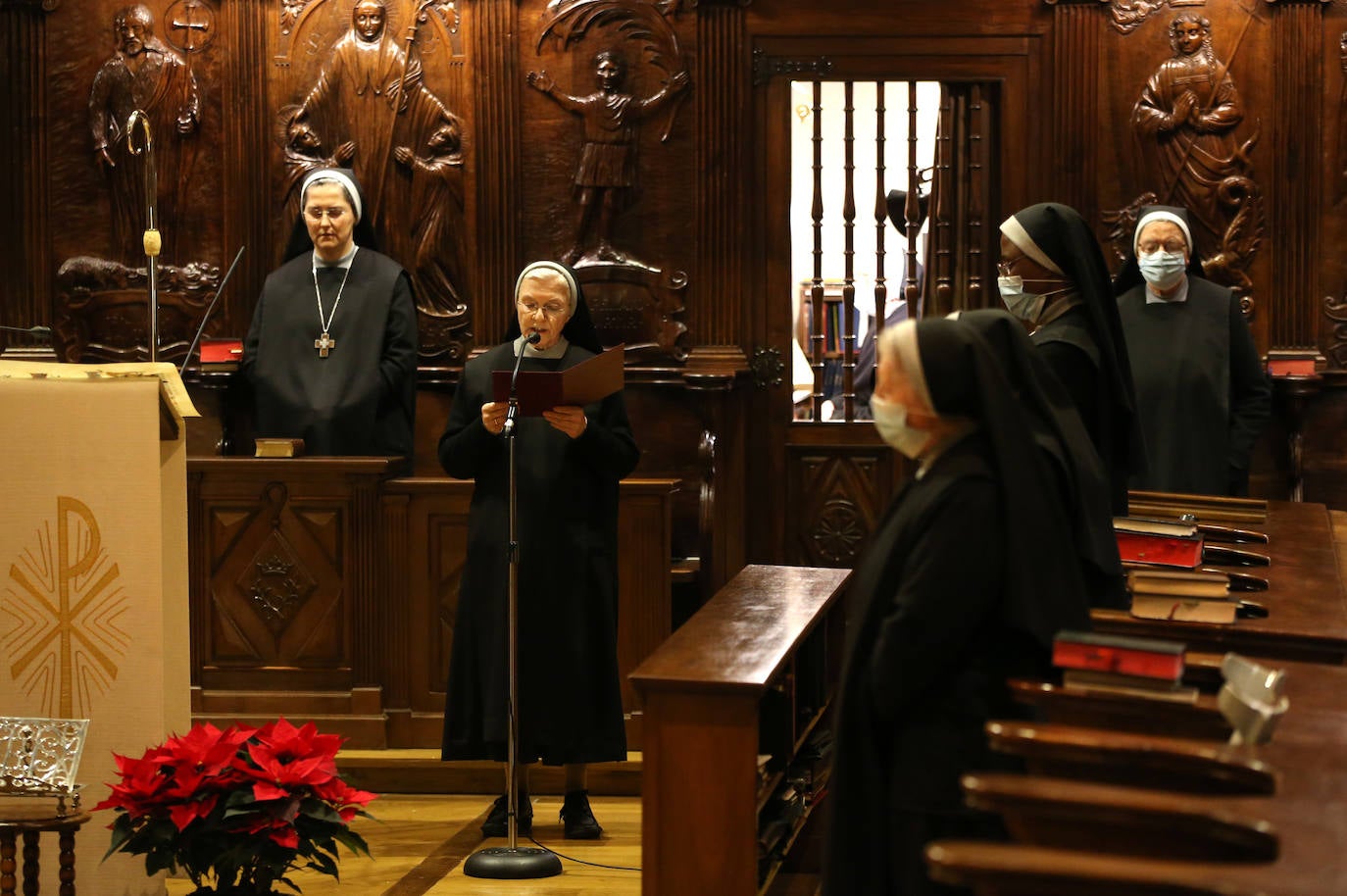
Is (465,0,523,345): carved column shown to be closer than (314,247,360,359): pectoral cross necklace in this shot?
No

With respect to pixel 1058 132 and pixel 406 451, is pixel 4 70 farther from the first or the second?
pixel 1058 132

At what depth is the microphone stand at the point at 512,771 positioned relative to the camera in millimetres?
4781

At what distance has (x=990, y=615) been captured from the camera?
294cm

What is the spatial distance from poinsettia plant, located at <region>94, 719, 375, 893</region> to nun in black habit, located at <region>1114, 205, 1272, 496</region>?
12.3ft

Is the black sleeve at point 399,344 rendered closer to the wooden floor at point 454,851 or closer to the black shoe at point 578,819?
the wooden floor at point 454,851

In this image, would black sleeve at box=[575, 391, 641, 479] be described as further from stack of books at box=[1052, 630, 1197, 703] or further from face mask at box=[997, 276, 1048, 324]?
stack of books at box=[1052, 630, 1197, 703]

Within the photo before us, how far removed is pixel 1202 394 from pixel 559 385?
2993 millimetres

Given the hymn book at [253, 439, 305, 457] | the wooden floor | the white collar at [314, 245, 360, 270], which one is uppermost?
the white collar at [314, 245, 360, 270]

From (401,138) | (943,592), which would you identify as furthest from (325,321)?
(943,592)

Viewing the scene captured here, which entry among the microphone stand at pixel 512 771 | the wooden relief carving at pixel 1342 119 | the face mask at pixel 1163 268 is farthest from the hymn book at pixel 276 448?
the wooden relief carving at pixel 1342 119

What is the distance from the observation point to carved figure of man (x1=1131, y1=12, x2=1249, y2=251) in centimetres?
762

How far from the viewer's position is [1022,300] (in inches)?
174

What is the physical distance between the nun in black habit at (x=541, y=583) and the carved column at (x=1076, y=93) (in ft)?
10.9

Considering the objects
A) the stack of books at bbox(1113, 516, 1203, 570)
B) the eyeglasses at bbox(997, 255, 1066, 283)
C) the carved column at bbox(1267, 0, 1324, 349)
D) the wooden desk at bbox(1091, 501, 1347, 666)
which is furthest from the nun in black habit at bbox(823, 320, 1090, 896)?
the carved column at bbox(1267, 0, 1324, 349)
